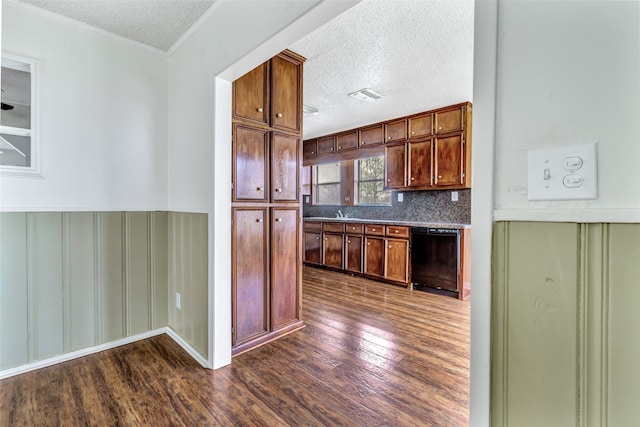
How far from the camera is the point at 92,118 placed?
2184 mm

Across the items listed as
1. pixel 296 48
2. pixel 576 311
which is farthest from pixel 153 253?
pixel 576 311

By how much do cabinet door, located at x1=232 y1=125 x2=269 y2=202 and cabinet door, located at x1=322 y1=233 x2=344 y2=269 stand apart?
2.51m

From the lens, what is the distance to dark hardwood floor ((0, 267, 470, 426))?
1.54 m

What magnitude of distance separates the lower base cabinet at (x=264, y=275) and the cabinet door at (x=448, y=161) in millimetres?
2245

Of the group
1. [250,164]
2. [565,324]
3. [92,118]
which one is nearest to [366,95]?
[250,164]

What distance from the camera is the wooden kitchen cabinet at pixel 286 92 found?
7.88 ft

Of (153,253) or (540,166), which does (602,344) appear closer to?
(540,166)

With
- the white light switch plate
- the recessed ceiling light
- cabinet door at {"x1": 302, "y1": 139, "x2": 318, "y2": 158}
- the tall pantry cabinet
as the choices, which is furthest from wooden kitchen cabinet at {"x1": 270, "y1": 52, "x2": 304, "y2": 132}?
cabinet door at {"x1": 302, "y1": 139, "x2": 318, "y2": 158}

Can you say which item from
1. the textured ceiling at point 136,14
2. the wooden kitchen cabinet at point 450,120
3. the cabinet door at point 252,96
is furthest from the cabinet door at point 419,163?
the textured ceiling at point 136,14

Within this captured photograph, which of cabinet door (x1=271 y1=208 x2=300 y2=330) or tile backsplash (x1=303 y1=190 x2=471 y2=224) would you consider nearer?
cabinet door (x1=271 y1=208 x2=300 y2=330)

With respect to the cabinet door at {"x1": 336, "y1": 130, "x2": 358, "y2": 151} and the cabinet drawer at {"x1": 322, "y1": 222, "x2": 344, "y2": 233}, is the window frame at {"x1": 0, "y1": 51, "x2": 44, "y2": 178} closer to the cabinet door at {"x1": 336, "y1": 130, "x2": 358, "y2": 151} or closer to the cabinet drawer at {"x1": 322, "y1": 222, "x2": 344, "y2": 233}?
the cabinet drawer at {"x1": 322, "y1": 222, "x2": 344, "y2": 233}

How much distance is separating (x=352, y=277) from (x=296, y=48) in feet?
10.5

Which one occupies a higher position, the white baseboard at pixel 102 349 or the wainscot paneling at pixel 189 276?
the wainscot paneling at pixel 189 276

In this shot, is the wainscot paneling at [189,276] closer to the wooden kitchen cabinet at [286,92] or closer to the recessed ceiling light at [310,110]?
the wooden kitchen cabinet at [286,92]
